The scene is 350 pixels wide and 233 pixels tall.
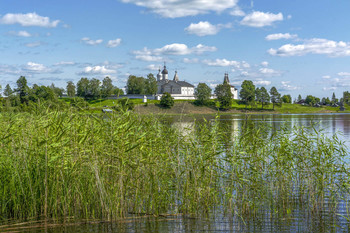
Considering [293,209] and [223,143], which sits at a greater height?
[223,143]

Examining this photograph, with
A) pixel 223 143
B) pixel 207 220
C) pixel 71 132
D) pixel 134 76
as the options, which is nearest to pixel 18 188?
pixel 71 132

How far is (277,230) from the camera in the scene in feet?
32.1

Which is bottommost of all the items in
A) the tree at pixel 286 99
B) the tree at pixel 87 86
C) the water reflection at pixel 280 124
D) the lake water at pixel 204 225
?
the lake water at pixel 204 225

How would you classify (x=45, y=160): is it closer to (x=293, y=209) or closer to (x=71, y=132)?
(x=71, y=132)

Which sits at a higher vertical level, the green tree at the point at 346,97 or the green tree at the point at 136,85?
the green tree at the point at 136,85

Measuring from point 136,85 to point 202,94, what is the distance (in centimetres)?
3264

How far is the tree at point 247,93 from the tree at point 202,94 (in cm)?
1691

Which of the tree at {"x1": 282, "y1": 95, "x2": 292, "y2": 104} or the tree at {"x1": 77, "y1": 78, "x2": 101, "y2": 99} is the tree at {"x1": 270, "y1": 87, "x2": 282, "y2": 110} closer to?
the tree at {"x1": 282, "y1": 95, "x2": 292, "y2": 104}

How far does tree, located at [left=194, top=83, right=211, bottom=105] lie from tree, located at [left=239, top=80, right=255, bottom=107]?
16907mm

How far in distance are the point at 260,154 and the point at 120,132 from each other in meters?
5.33

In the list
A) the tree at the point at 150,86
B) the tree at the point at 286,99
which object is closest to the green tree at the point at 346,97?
the tree at the point at 286,99

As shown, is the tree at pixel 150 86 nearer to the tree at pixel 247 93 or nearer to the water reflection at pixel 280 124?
the tree at pixel 247 93

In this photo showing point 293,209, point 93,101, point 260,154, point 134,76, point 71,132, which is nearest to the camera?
point 71,132

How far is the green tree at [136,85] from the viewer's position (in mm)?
163875
